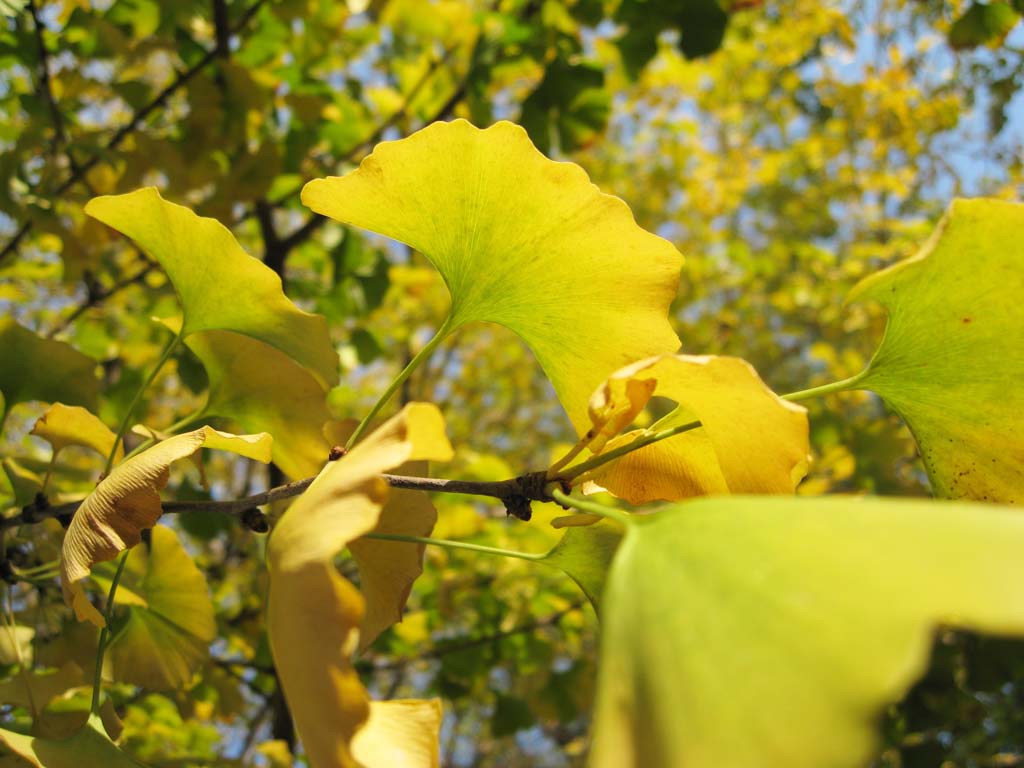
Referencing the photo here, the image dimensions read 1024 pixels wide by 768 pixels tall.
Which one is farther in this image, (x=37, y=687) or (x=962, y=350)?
(x=37, y=687)

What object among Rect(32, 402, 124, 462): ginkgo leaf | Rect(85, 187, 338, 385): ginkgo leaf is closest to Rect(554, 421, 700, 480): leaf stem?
Rect(85, 187, 338, 385): ginkgo leaf

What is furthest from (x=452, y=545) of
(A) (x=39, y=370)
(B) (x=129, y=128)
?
(B) (x=129, y=128)

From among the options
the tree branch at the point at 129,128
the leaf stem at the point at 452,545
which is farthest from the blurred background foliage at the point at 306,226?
the leaf stem at the point at 452,545

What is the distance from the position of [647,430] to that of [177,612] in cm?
45

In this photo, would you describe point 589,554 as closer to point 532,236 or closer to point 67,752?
point 532,236

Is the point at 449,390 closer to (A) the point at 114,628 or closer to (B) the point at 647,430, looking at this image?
(A) the point at 114,628

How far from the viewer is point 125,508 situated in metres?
0.46

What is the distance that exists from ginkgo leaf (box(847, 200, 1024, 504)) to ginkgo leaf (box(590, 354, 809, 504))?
0.28 ft

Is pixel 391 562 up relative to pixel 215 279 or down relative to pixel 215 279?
down

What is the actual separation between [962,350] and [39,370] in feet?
2.30

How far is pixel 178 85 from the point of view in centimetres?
126

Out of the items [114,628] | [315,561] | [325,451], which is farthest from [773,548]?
[114,628]

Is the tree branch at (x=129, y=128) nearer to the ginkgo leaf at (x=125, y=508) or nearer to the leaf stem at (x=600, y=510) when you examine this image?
the ginkgo leaf at (x=125, y=508)

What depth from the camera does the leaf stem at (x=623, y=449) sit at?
0.45 metres
